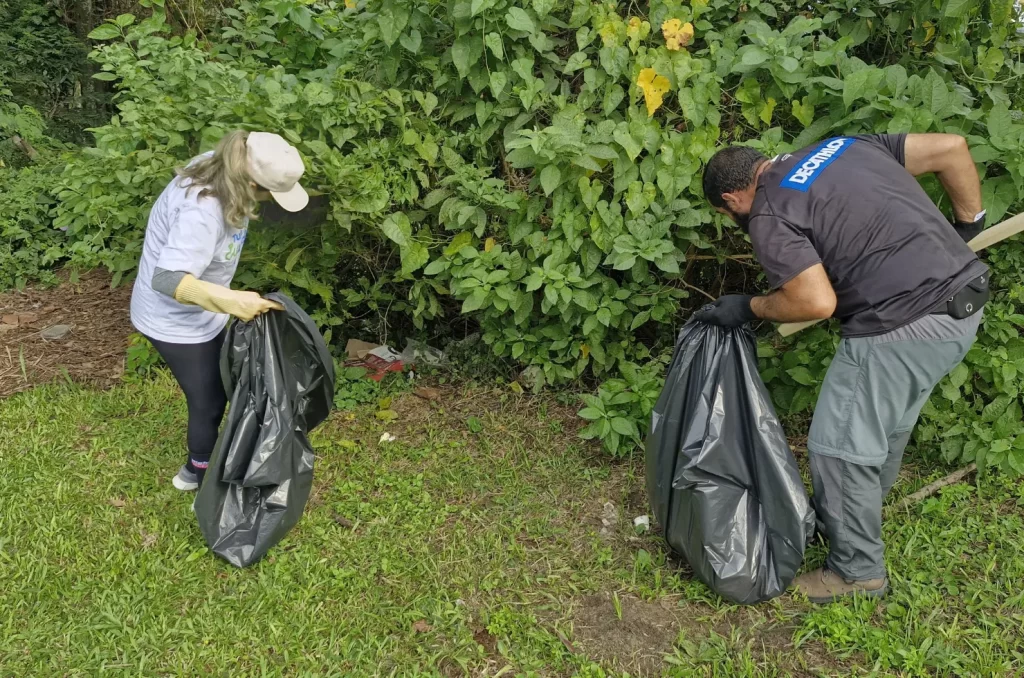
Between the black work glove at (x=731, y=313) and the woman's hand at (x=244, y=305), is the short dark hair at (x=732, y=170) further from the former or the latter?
the woman's hand at (x=244, y=305)

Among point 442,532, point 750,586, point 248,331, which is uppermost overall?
point 248,331

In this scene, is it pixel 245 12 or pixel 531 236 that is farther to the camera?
pixel 245 12

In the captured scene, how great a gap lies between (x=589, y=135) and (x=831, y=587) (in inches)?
78.8

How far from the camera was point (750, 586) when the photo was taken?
8.27 feet

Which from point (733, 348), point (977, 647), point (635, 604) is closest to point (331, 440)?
point (635, 604)

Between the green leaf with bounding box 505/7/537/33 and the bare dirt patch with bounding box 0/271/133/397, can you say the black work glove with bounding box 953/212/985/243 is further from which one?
the bare dirt patch with bounding box 0/271/133/397

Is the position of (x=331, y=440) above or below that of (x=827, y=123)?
below

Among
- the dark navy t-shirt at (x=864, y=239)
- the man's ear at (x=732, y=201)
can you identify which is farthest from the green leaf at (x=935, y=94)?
the man's ear at (x=732, y=201)

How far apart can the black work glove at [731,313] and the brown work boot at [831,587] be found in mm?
954

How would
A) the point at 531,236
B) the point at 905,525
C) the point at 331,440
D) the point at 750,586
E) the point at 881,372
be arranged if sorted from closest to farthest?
the point at 881,372 → the point at 750,586 → the point at 905,525 → the point at 531,236 → the point at 331,440

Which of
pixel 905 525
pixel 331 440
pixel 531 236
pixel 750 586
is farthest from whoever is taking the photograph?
pixel 331 440

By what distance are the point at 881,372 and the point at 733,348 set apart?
0.48m

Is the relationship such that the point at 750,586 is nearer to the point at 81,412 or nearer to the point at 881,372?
the point at 881,372

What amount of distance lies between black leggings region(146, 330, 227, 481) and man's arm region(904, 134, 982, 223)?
2636 millimetres
